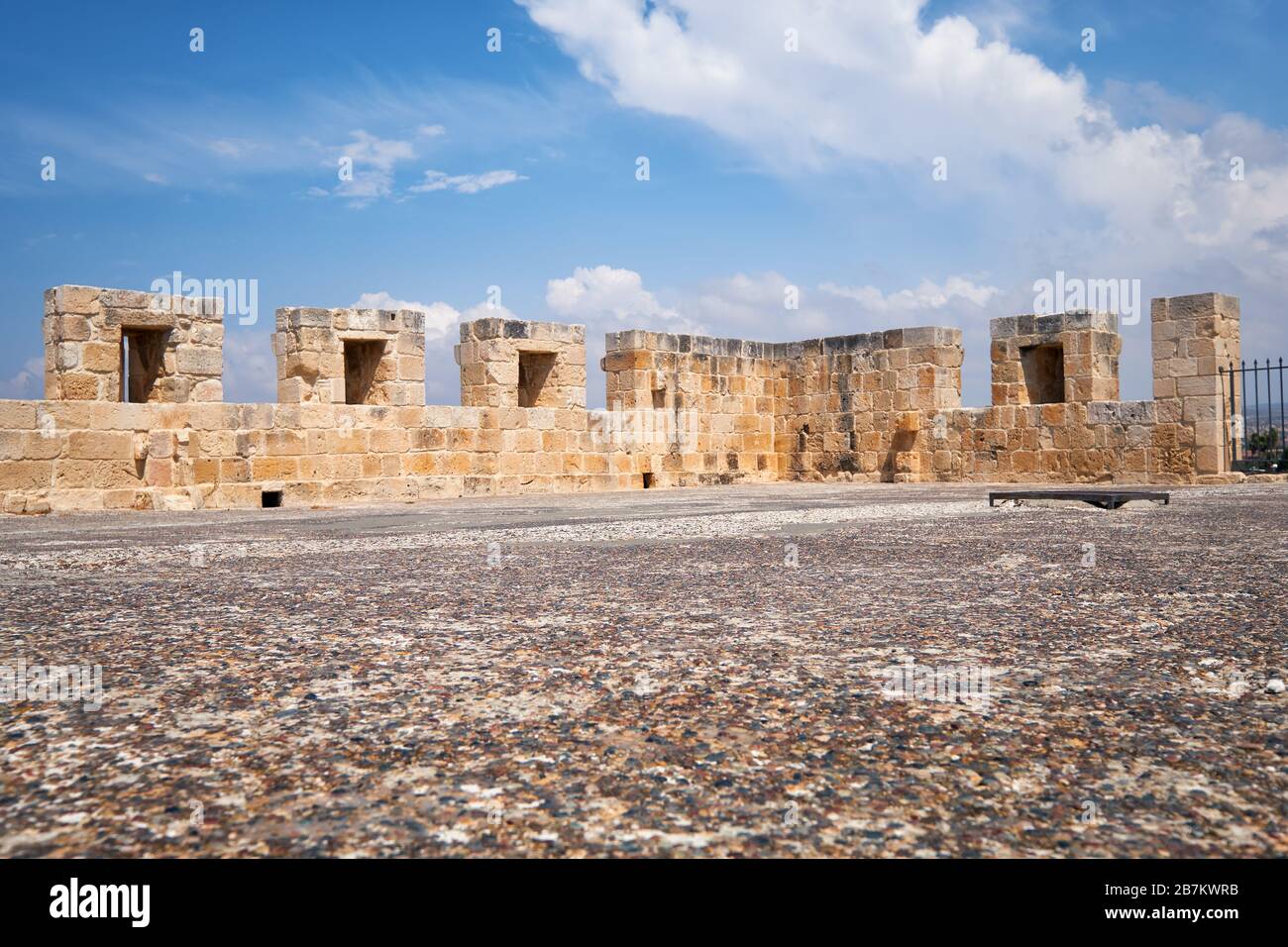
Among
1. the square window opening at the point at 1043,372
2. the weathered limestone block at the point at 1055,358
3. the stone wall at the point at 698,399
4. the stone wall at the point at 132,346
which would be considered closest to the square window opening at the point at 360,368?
the stone wall at the point at 132,346

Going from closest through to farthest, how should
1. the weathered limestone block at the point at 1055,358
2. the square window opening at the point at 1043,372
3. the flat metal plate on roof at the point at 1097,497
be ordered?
the flat metal plate on roof at the point at 1097,497
the weathered limestone block at the point at 1055,358
the square window opening at the point at 1043,372

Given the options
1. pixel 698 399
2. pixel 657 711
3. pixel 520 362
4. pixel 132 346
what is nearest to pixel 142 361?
pixel 132 346

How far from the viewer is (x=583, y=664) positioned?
2.74 meters

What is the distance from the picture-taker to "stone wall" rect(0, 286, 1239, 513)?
38.3 feet

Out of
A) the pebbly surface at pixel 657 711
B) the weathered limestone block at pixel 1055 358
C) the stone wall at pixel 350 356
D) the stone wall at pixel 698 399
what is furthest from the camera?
the stone wall at pixel 698 399

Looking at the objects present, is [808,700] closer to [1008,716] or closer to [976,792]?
[1008,716]

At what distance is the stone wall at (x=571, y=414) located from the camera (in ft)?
38.3

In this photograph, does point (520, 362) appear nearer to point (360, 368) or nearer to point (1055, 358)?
point (360, 368)

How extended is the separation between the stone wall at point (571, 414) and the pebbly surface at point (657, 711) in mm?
7610

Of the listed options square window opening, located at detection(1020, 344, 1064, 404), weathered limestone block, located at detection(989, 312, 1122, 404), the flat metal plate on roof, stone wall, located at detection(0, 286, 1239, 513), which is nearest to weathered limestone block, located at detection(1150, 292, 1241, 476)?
stone wall, located at detection(0, 286, 1239, 513)

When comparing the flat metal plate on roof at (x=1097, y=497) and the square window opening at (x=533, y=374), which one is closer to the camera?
the flat metal plate on roof at (x=1097, y=497)

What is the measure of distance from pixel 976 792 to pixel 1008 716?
0.49 meters

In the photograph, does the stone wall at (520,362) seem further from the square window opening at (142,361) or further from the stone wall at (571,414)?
the square window opening at (142,361)
